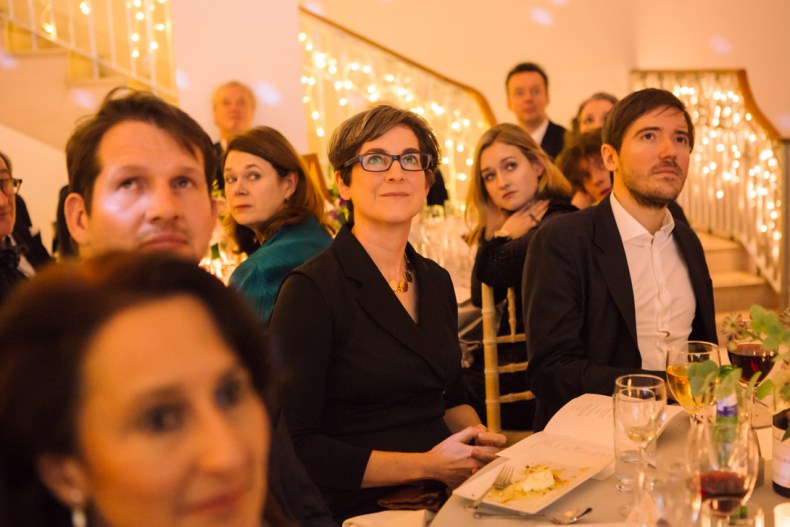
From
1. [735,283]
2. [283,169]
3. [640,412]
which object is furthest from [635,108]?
[735,283]

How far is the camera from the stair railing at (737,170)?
21.0ft

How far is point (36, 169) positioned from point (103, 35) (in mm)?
1371

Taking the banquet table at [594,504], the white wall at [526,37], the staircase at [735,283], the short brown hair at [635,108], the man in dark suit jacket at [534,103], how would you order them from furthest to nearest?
the white wall at [526,37] < the staircase at [735,283] < the man in dark suit jacket at [534,103] < the short brown hair at [635,108] < the banquet table at [594,504]

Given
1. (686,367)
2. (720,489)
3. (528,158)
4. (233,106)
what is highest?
(233,106)

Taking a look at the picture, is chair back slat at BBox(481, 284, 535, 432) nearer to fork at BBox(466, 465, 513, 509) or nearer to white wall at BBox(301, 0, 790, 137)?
fork at BBox(466, 465, 513, 509)

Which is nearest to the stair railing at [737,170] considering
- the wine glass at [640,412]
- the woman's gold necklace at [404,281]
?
the woman's gold necklace at [404,281]

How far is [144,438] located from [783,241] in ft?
20.9

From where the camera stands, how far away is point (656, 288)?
8.66ft

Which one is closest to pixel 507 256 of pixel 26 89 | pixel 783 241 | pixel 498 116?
pixel 783 241

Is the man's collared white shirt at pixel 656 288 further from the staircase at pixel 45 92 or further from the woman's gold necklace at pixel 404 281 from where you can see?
the staircase at pixel 45 92

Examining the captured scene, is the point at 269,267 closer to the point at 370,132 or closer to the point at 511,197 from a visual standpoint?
the point at 370,132

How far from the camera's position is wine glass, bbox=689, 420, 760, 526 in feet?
4.48

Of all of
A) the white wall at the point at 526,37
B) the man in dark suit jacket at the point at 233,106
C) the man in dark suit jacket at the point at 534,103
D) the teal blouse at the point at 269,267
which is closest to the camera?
the teal blouse at the point at 269,267

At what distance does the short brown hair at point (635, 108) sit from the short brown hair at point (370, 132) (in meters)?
0.68
